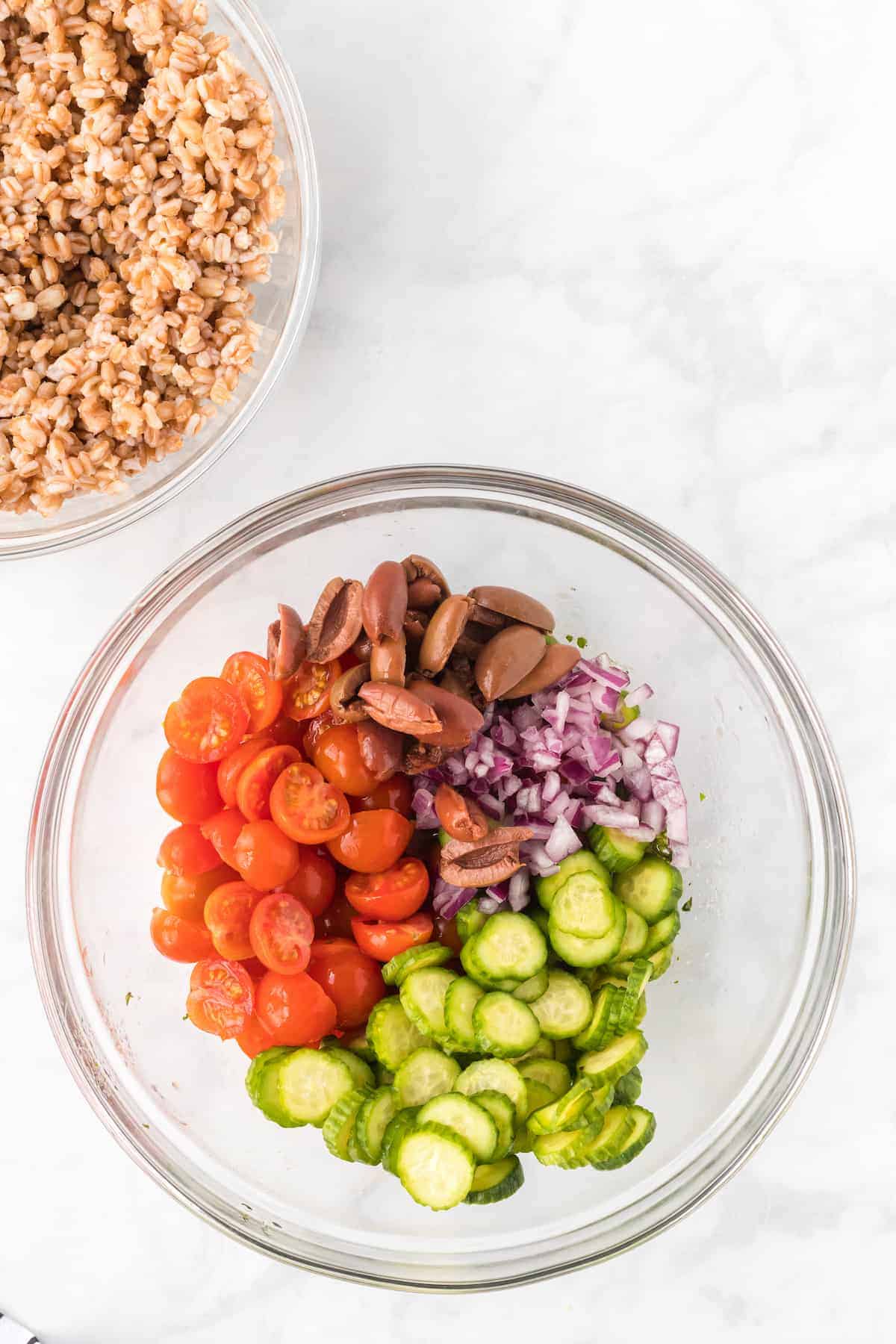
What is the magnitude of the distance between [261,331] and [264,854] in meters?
0.83

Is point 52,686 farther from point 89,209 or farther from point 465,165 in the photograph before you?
point 465,165

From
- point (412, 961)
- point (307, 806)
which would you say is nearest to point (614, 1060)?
point (412, 961)

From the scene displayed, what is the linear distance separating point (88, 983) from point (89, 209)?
119 centimetres

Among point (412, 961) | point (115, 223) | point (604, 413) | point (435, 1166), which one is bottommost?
point (435, 1166)

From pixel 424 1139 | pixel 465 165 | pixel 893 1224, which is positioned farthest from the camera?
pixel 893 1224

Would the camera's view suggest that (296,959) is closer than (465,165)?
Yes

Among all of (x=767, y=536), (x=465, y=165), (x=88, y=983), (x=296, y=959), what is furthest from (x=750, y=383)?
(x=88, y=983)

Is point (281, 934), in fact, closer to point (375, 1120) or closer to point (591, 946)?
point (375, 1120)

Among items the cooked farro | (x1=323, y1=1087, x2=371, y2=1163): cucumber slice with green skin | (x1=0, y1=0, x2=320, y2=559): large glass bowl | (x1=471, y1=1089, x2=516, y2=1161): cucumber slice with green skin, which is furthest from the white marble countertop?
(x1=471, y1=1089, x2=516, y2=1161): cucumber slice with green skin

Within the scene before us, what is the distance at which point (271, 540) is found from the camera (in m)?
1.70

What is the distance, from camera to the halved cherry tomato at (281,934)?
1.43 metres

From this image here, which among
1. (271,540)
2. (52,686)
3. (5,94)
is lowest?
(52,686)

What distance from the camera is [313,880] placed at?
152 centimetres

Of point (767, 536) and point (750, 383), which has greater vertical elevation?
point (750, 383)
